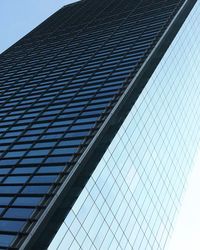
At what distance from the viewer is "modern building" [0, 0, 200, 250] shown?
138ft

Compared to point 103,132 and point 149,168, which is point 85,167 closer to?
point 103,132

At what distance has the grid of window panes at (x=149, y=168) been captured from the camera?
4397 cm

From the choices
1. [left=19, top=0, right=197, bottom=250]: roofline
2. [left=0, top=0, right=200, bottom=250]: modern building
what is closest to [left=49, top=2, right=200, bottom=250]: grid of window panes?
[left=0, top=0, right=200, bottom=250]: modern building

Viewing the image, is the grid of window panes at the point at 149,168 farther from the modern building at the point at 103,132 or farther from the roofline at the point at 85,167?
the roofline at the point at 85,167

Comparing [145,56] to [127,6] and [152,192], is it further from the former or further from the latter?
[127,6]

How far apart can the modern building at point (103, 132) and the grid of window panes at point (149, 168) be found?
0.50 feet

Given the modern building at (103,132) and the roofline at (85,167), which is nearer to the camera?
the roofline at (85,167)

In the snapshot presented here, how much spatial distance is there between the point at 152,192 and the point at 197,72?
4010 cm

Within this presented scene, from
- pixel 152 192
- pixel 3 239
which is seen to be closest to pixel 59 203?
pixel 3 239

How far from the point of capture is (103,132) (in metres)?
50.6

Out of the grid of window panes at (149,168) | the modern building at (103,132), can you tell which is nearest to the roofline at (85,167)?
the modern building at (103,132)

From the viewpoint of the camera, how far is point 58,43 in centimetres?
10456

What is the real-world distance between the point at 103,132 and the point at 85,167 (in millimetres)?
6503

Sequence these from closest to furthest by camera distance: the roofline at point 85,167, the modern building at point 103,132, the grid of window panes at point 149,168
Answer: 1. the roofline at point 85,167
2. the modern building at point 103,132
3. the grid of window panes at point 149,168
